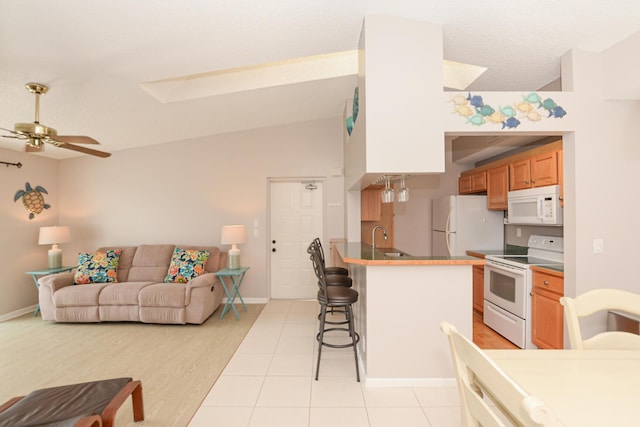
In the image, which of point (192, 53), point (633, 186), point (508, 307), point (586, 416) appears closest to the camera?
point (586, 416)

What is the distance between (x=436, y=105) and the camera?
A: 2482mm

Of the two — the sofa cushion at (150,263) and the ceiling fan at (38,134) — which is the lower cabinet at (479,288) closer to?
the sofa cushion at (150,263)

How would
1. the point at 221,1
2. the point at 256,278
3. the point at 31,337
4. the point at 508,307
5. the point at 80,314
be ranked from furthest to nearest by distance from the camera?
the point at 256,278 < the point at 80,314 < the point at 31,337 < the point at 508,307 < the point at 221,1

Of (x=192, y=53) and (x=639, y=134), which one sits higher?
(x=192, y=53)

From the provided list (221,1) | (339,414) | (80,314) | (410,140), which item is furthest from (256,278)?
(221,1)

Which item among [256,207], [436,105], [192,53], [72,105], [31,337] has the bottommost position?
[31,337]

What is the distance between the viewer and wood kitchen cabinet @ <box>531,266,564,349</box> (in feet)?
8.75

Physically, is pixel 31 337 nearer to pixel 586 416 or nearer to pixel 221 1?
pixel 221 1

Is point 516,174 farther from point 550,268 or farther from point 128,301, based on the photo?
point 128,301

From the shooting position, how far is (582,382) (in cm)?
110

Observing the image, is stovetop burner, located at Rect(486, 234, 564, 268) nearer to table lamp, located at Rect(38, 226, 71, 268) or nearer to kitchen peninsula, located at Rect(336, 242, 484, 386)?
kitchen peninsula, located at Rect(336, 242, 484, 386)

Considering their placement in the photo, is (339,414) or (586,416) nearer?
(586,416)

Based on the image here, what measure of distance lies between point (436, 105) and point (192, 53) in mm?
2099

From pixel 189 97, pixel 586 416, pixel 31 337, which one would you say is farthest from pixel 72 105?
Answer: pixel 586 416
